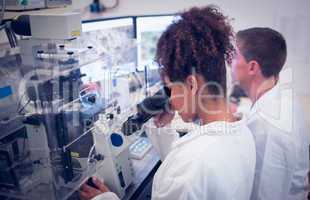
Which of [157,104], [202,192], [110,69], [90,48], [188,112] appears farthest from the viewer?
[110,69]

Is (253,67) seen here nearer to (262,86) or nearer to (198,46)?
(262,86)

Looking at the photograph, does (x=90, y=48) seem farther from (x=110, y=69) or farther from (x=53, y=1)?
(x=110, y=69)

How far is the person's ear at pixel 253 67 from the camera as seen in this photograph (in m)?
1.46

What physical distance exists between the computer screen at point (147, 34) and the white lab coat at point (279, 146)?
1.09 metres

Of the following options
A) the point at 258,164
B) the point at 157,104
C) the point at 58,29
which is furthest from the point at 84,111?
the point at 258,164

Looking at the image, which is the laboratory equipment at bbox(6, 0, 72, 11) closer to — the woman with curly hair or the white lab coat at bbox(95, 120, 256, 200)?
the woman with curly hair

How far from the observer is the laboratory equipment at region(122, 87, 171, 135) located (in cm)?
138

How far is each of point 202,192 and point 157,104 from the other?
0.80 meters

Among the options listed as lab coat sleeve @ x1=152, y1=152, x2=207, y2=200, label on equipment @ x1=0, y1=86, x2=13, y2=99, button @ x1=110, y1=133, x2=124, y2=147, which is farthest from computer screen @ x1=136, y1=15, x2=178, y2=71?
lab coat sleeve @ x1=152, y1=152, x2=207, y2=200

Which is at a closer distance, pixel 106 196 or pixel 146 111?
pixel 106 196

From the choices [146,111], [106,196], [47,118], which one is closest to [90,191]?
[106,196]

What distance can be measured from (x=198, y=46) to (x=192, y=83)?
0.13 meters

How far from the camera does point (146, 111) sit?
5.02 ft

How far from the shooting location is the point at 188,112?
1.04 m
